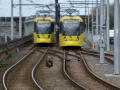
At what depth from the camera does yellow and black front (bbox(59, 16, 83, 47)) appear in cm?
3117

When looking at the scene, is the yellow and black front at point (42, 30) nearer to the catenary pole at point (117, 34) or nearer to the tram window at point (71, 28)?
the tram window at point (71, 28)

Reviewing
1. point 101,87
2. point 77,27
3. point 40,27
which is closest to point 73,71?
point 101,87

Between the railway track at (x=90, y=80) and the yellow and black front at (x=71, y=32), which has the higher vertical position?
the yellow and black front at (x=71, y=32)

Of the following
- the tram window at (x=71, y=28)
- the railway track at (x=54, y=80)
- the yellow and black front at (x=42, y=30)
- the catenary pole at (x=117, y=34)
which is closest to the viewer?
the railway track at (x=54, y=80)

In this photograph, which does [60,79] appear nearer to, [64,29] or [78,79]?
[78,79]

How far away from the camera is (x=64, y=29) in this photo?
31.5 m

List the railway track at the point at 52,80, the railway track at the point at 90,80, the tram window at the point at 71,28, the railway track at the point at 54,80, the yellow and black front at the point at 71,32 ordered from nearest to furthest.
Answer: the railway track at the point at 90,80, the railway track at the point at 52,80, the railway track at the point at 54,80, the yellow and black front at the point at 71,32, the tram window at the point at 71,28

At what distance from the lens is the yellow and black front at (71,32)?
3117 centimetres

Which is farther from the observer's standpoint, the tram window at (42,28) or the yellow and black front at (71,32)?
the tram window at (42,28)

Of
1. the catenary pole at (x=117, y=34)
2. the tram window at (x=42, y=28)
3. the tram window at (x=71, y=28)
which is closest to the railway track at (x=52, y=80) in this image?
the catenary pole at (x=117, y=34)

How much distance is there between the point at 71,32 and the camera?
31.3 m

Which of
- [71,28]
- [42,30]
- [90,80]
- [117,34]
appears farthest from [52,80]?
[42,30]

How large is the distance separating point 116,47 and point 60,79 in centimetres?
298

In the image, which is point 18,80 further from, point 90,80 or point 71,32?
point 71,32
